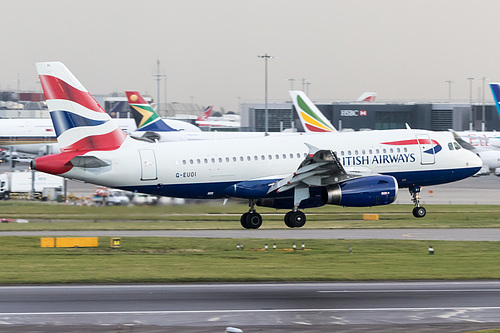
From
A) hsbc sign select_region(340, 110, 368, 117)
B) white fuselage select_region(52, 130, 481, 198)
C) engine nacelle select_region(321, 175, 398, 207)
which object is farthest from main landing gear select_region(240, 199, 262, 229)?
hsbc sign select_region(340, 110, 368, 117)

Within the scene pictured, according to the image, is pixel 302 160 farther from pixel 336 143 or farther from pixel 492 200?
pixel 492 200

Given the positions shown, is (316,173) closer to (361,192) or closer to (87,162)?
(361,192)

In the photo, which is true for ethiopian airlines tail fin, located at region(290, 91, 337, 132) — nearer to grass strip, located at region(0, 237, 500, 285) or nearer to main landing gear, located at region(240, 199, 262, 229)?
main landing gear, located at region(240, 199, 262, 229)

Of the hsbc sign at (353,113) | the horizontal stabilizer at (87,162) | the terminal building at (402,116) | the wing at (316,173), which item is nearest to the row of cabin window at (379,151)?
the wing at (316,173)

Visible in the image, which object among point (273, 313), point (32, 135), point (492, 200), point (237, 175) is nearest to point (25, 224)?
point (237, 175)

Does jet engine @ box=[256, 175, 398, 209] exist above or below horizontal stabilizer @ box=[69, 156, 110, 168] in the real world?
below

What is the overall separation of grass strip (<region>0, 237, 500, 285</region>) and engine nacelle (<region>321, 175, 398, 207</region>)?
4152 millimetres

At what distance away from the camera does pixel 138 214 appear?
38000 mm

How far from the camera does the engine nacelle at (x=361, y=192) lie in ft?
126

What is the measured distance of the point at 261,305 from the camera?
20.2 m

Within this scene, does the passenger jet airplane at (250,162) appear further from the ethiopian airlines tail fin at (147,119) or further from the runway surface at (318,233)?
the ethiopian airlines tail fin at (147,119)

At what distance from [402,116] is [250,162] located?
8902 centimetres

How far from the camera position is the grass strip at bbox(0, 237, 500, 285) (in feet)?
82.4

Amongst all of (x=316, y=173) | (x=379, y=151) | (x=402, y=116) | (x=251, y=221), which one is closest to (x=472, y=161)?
(x=379, y=151)
